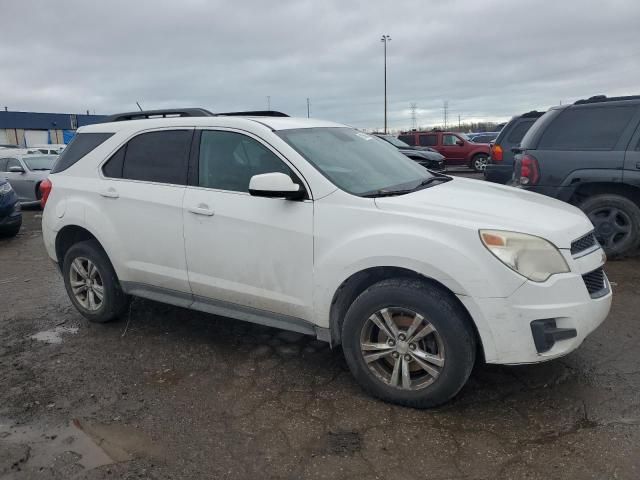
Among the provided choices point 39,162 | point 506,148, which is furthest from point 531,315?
point 39,162

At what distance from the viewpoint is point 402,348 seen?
10.1 feet

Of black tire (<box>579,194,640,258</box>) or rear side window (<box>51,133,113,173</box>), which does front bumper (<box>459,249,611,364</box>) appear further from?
black tire (<box>579,194,640,258</box>)

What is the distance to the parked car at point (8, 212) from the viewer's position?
30.5ft

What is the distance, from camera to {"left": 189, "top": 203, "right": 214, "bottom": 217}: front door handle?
370 cm

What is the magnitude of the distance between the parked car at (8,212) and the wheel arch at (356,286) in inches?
326

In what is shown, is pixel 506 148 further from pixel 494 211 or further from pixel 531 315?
pixel 531 315

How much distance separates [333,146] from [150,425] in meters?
2.23

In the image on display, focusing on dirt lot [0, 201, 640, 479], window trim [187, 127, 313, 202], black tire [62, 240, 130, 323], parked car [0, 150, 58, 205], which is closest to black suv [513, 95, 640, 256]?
dirt lot [0, 201, 640, 479]

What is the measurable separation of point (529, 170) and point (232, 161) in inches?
159

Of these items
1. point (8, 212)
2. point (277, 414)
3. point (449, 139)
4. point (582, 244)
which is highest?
point (449, 139)

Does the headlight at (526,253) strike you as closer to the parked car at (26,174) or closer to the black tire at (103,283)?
the black tire at (103,283)

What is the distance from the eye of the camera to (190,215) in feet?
12.5

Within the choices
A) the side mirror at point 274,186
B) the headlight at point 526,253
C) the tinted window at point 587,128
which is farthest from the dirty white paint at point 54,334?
the tinted window at point 587,128

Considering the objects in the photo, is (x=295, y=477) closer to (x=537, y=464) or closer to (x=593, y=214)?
(x=537, y=464)
